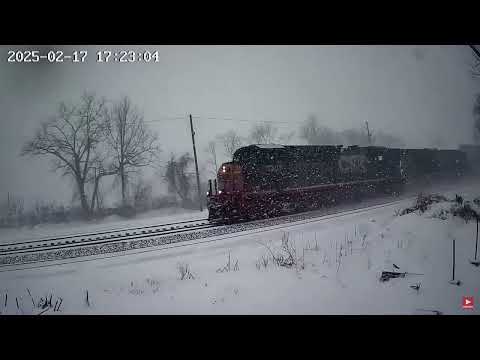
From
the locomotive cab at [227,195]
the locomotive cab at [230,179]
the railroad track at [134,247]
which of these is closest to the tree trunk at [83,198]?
the railroad track at [134,247]

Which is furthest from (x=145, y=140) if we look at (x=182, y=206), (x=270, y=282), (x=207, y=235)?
(x=270, y=282)

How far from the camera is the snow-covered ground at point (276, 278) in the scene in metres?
3.68

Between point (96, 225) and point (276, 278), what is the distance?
14.7 meters

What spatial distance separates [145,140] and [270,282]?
17490mm

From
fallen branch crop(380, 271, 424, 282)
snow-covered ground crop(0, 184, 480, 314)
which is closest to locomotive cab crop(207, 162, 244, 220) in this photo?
snow-covered ground crop(0, 184, 480, 314)

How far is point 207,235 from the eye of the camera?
9000mm

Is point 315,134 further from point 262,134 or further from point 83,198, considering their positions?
point 83,198

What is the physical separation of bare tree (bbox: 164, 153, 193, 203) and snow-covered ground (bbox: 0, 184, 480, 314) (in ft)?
47.1

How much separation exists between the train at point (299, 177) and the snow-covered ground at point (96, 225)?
11.7ft

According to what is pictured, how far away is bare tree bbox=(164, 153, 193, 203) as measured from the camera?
21.6 metres

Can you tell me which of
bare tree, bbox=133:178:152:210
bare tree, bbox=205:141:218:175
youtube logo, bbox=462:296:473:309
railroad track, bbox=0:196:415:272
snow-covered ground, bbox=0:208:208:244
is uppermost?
bare tree, bbox=205:141:218:175

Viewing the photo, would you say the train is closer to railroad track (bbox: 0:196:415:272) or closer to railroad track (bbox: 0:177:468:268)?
railroad track (bbox: 0:177:468:268)

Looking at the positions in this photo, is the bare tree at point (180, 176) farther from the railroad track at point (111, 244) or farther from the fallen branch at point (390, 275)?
the fallen branch at point (390, 275)
